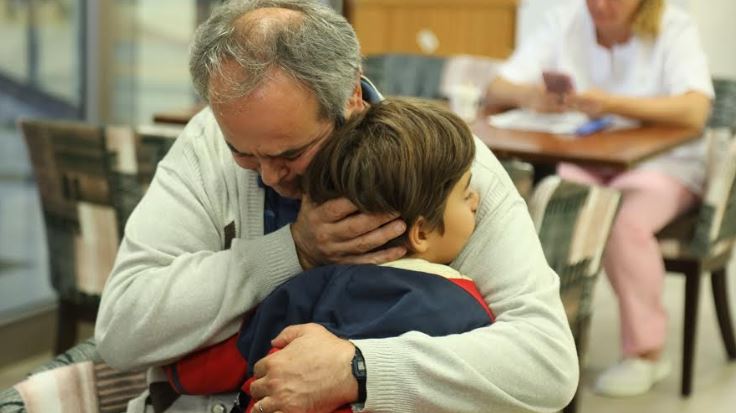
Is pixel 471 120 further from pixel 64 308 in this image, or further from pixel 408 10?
pixel 408 10

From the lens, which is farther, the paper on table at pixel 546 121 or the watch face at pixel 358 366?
the paper on table at pixel 546 121

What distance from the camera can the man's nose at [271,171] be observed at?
1402mm

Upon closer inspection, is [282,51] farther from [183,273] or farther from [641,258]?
[641,258]

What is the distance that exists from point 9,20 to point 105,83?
0.38 metres

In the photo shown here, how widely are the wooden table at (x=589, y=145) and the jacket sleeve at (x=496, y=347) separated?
100cm

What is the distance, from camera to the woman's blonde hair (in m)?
3.17

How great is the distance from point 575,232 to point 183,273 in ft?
2.64

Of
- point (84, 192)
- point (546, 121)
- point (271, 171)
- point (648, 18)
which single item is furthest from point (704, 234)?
point (271, 171)

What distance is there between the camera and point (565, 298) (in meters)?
1.93

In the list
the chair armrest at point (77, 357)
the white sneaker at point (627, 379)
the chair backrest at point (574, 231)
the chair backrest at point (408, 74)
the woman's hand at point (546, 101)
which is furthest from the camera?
the chair backrest at point (408, 74)

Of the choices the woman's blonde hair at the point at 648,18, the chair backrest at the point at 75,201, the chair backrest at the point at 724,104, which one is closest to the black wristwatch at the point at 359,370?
the chair backrest at the point at 75,201

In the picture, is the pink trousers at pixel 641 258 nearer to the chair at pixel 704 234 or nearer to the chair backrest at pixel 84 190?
the chair at pixel 704 234

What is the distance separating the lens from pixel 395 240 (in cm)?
139

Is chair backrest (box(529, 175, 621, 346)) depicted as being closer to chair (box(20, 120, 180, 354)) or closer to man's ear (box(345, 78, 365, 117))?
man's ear (box(345, 78, 365, 117))
